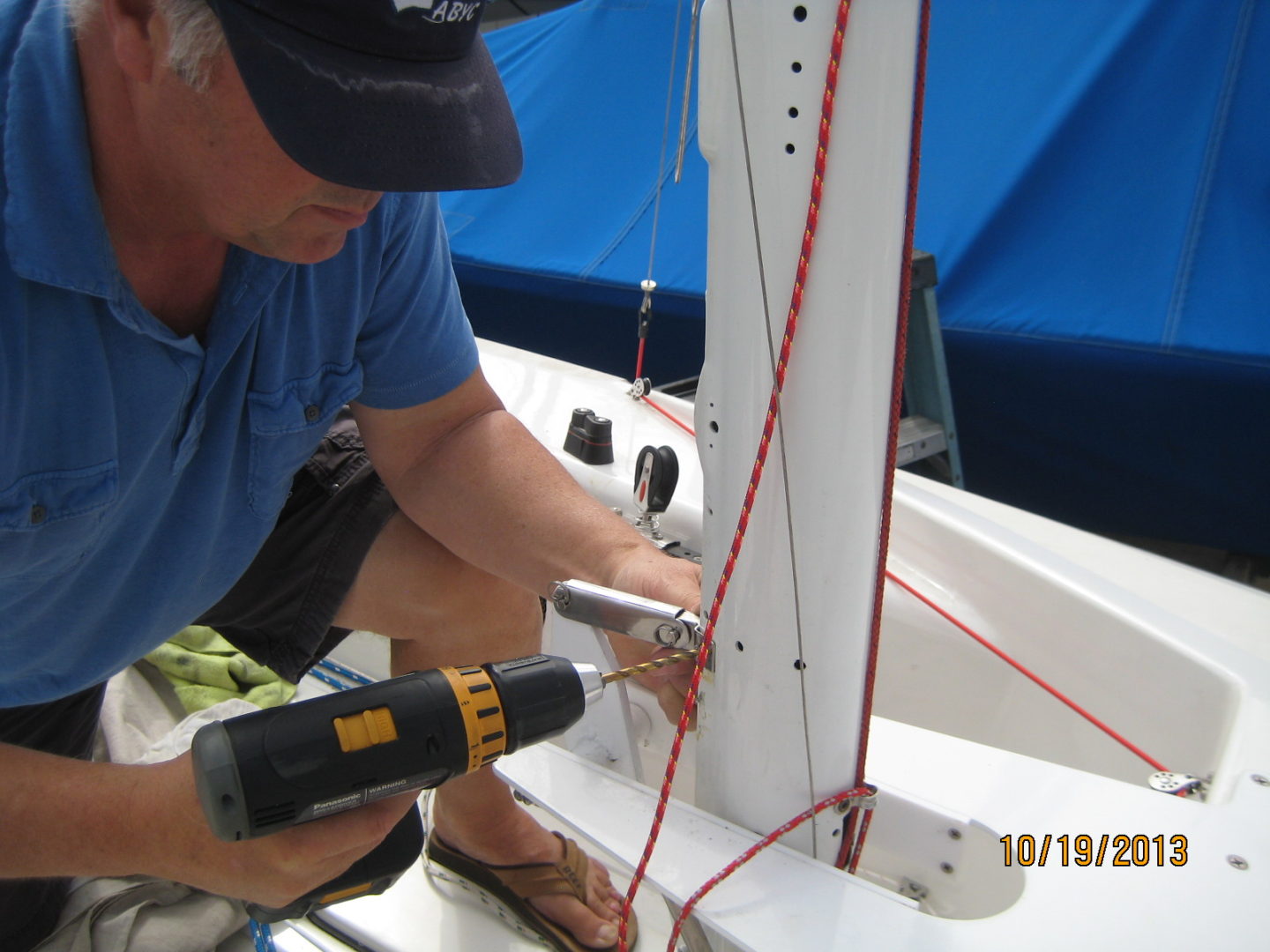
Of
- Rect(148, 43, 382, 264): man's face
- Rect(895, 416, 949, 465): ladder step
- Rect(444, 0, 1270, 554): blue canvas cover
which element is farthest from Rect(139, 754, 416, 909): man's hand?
Rect(444, 0, 1270, 554): blue canvas cover

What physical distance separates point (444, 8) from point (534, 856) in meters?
0.90

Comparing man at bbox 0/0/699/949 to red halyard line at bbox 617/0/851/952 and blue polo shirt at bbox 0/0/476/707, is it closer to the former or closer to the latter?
blue polo shirt at bbox 0/0/476/707

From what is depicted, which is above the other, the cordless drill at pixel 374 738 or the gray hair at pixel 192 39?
the gray hair at pixel 192 39

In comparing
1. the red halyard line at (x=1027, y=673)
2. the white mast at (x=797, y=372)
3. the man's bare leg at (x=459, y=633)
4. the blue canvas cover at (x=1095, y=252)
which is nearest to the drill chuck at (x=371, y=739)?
the white mast at (x=797, y=372)

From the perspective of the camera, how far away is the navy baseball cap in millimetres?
563

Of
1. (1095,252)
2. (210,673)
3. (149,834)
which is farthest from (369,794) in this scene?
(1095,252)

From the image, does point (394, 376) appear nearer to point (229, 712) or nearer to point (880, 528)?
point (880, 528)

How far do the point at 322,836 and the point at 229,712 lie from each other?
1018mm

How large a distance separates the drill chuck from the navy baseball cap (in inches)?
13.5

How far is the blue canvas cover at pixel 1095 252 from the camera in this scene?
2172 millimetres

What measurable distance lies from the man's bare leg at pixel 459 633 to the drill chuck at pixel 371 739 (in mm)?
392

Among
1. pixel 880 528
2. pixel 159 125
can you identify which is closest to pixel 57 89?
pixel 159 125

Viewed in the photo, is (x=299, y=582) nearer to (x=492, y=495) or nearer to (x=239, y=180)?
(x=492, y=495)
